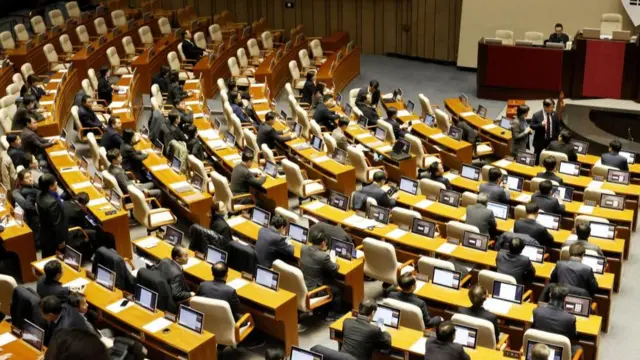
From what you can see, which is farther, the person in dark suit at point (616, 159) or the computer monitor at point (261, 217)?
the person in dark suit at point (616, 159)

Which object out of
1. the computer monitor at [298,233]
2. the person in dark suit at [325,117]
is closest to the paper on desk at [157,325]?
the computer monitor at [298,233]

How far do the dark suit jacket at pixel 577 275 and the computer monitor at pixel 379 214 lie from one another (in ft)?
8.40

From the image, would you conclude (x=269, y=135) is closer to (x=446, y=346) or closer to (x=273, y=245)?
(x=273, y=245)

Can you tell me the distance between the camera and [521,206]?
34.4 feet

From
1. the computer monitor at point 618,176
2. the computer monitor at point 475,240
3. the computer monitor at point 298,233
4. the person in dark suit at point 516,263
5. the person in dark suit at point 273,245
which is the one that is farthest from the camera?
the computer monitor at point 618,176

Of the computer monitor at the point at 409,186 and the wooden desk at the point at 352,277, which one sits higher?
the computer monitor at the point at 409,186

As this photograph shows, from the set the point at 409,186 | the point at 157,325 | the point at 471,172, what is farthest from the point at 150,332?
the point at 471,172

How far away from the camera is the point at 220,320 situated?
26.1 ft

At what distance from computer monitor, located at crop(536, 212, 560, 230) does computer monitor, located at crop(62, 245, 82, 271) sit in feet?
18.0

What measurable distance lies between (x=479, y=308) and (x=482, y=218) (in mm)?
2454

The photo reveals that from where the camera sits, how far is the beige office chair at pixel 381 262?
9.26m

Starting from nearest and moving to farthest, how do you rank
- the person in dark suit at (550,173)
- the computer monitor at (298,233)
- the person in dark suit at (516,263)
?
1. the person in dark suit at (516,263)
2. the computer monitor at (298,233)
3. the person in dark suit at (550,173)

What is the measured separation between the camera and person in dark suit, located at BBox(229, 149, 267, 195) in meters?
11.8

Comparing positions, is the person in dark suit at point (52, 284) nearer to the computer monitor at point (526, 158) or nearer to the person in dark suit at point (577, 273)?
the person in dark suit at point (577, 273)
